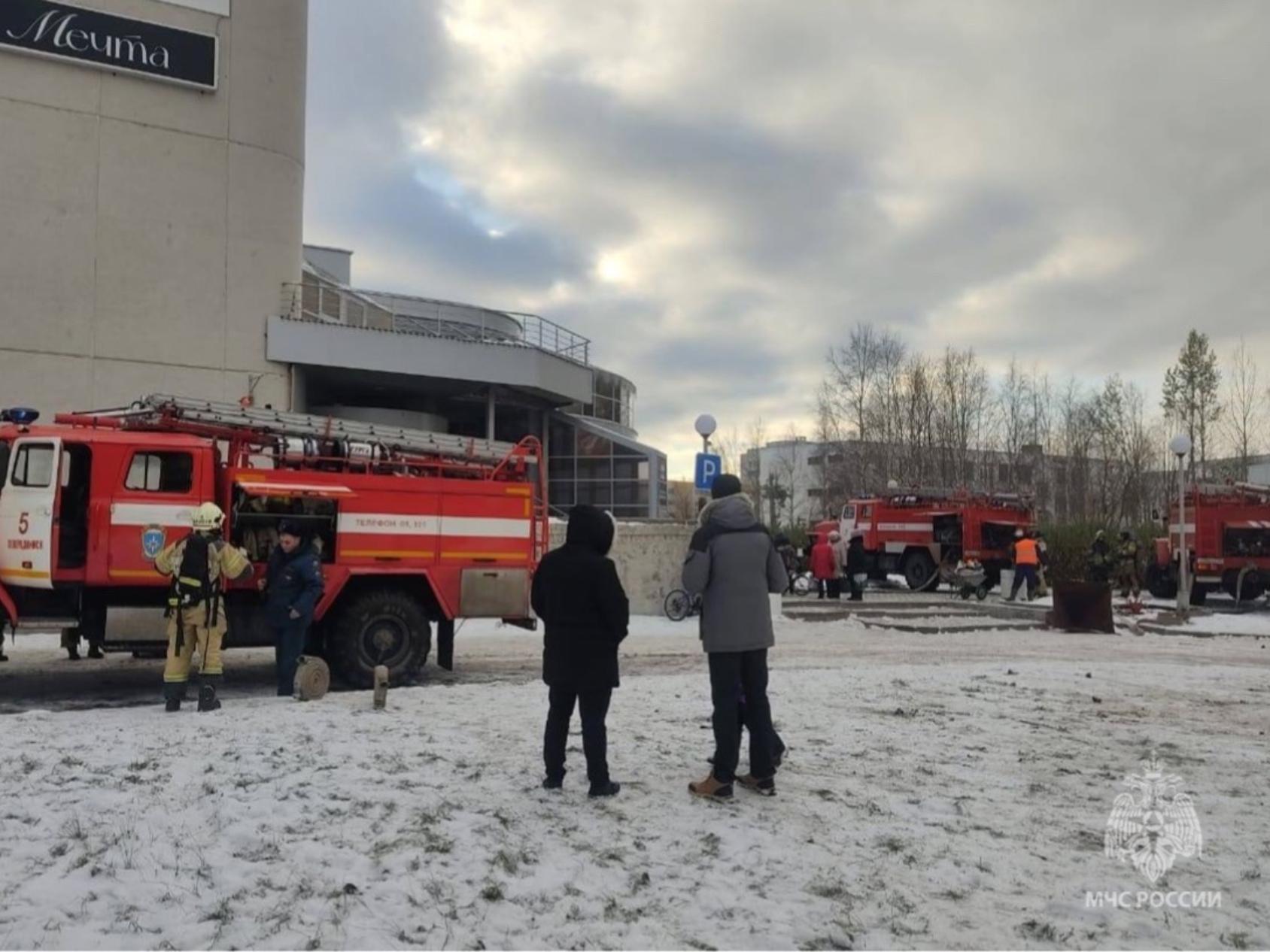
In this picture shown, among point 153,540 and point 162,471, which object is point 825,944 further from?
point 162,471

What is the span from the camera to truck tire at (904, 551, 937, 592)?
29688 mm

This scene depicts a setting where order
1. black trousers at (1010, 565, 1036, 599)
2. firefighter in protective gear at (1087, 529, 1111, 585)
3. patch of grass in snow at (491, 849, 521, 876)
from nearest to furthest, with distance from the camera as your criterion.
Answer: patch of grass in snow at (491, 849, 521, 876), black trousers at (1010, 565, 1036, 599), firefighter in protective gear at (1087, 529, 1111, 585)

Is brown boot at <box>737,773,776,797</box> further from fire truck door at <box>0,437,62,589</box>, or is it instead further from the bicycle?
the bicycle

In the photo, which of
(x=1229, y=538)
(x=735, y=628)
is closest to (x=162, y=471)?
(x=735, y=628)

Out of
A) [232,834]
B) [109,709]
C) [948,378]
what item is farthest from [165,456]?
[948,378]

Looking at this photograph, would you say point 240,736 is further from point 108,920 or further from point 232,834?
point 108,920

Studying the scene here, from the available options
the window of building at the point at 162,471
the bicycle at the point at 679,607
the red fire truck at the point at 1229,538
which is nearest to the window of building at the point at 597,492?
the red fire truck at the point at 1229,538

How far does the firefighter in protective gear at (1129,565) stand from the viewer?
2333cm

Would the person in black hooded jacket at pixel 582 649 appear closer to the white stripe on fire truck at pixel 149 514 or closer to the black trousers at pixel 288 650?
the black trousers at pixel 288 650

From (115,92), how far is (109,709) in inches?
938

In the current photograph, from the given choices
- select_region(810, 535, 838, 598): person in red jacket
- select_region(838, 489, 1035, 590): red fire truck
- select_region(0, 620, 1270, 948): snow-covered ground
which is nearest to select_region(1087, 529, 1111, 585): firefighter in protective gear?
select_region(838, 489, 1035, 590): red fire truck

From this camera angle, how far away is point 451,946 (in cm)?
420

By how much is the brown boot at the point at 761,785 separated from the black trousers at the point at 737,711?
32 mm

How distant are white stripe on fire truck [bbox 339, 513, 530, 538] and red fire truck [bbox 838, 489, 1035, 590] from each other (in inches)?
784
